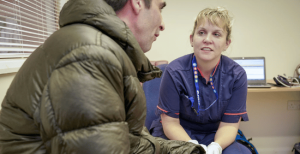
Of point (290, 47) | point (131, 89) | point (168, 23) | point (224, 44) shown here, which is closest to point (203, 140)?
point (224, 44)

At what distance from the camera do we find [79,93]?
0.40 m

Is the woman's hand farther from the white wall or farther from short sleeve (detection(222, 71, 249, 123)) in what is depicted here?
the white wall

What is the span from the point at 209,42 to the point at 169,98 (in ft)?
1.31

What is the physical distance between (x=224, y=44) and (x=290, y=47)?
188 centimetres

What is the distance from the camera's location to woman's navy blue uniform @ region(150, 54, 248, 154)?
1.25 metres

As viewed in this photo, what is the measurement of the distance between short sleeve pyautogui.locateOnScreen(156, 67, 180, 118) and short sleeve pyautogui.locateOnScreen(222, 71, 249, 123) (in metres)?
0.29

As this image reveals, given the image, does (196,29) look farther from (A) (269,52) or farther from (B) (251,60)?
(A) (269,52)

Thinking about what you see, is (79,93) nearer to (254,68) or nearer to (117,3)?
(117,3)

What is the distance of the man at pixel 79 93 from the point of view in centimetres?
41

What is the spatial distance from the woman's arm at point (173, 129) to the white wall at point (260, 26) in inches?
66.3

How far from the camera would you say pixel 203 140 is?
49.2 inches

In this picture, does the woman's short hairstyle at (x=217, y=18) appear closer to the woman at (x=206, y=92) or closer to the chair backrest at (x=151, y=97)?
the woman at (x=206, y=92)

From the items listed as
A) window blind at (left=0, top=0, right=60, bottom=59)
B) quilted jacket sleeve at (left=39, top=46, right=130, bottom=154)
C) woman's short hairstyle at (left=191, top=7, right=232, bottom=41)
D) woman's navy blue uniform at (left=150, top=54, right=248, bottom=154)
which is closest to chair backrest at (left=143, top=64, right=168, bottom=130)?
woman's navy blue uniform at (left=150, top=54, right=248, bottom=154)

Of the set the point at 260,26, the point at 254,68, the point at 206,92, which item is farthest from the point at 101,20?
the point at 260,26
